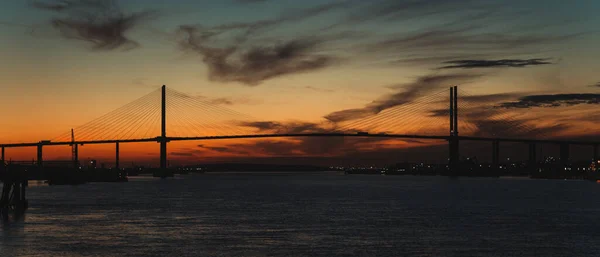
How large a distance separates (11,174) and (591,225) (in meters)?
35.2

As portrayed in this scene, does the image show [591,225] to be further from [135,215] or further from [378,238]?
[135,215]

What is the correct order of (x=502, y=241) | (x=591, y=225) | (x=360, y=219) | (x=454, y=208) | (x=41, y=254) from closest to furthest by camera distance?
(x=41, y=254) < (x=502, y=241) < (x=591, y=225) < (x=360, y=219) < (x=454, y=208)

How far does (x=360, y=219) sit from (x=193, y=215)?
418 inches

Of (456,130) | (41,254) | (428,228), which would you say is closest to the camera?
(41,254)

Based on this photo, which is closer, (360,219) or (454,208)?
(360,219)

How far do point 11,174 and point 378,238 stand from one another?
27.0 metres

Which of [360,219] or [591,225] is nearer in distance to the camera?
[591,225]

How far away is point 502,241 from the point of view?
3503 centimetres

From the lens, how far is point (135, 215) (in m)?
50.0

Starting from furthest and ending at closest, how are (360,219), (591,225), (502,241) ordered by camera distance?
(360,219)
(591,225)
(502,241)

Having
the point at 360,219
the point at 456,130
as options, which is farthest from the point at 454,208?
the point at 456,130

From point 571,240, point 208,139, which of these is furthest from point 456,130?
point 571,240

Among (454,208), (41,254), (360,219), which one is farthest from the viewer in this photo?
(454,208)

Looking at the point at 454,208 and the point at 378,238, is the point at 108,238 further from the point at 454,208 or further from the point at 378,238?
the point at 454,208
